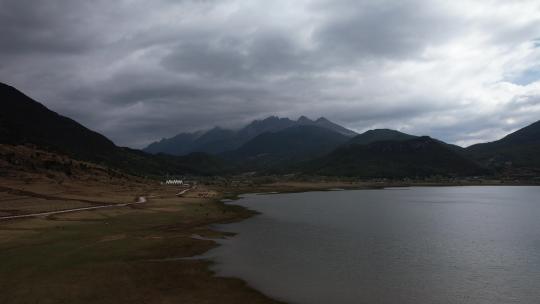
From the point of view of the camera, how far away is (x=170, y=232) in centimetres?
7831

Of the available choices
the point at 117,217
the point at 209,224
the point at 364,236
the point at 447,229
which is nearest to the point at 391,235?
the point at 364,236

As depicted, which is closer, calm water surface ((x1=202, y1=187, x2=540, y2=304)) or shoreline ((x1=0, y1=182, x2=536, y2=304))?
shoreline ((x1=0, y1=182, x2=536, y2=304))

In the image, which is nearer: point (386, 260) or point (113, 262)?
point (113, 262)

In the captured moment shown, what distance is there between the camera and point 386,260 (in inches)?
2238

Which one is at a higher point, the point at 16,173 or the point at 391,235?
the point at 16,173

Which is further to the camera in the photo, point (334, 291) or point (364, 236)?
point (364, 236)

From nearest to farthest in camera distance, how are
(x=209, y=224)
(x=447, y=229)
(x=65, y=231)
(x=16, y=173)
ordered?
(x=65, y=231), (x=447, y=229), (x=209, y=224), (x=16, y=173)

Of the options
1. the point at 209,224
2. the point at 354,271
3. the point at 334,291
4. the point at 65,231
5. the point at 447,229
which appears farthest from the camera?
the point at 209,224

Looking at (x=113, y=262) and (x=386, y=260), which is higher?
(x=113, y=262)

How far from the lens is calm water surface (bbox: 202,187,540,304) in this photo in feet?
138

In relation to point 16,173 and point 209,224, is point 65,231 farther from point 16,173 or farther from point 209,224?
point 16,173

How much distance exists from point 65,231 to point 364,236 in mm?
53687

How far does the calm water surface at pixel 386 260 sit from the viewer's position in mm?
41938

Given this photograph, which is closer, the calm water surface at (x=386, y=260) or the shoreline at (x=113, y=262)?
the shoreline at (x=113, y=262)
